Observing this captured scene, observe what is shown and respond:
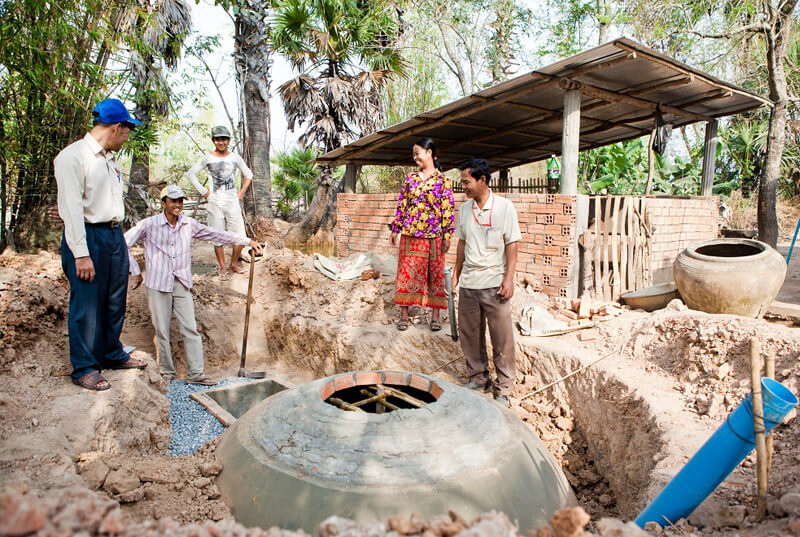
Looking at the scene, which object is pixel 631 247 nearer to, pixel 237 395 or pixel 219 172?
pixel 237 395

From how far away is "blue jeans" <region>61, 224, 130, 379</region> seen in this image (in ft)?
10.9

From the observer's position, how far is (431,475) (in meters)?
2.36

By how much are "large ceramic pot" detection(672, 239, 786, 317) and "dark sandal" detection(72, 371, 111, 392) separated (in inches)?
230

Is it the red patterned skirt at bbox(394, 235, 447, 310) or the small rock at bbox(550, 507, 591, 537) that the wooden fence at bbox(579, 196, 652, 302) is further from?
the small rock at bbox(550, 507, 591, 537)

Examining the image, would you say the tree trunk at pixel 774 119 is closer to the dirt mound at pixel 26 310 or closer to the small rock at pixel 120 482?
the small rock at pixel 120 482

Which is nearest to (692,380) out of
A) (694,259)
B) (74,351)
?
(694,259)

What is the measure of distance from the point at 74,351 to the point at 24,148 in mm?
3793

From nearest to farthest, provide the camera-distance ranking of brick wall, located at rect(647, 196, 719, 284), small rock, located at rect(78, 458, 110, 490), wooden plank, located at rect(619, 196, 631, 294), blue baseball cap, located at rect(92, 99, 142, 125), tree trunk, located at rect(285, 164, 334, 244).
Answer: small rock, located at rect(78, 458, 110, 490) → blue baseball cap, located at rect(92, 99, 142, 125) → wooden plank, located at rect(619, 196, 631, 294) → brick wall, located at rect(647, 196, 719, 284) → tree trunk, located at rect(285, 164, 334, 244)

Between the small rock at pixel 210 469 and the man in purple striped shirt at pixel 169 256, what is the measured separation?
263 centimetres

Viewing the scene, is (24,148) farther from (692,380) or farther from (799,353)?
(799,353)

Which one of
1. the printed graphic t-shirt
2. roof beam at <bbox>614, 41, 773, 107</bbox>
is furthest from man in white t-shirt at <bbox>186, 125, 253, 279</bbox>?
roof beam at <bbox>614, 41, 773, 107</bbox>

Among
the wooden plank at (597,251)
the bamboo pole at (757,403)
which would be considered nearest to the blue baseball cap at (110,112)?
the bamboo pole at (757,403)

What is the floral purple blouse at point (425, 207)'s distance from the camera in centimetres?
511

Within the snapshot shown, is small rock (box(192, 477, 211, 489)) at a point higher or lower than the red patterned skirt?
lower
